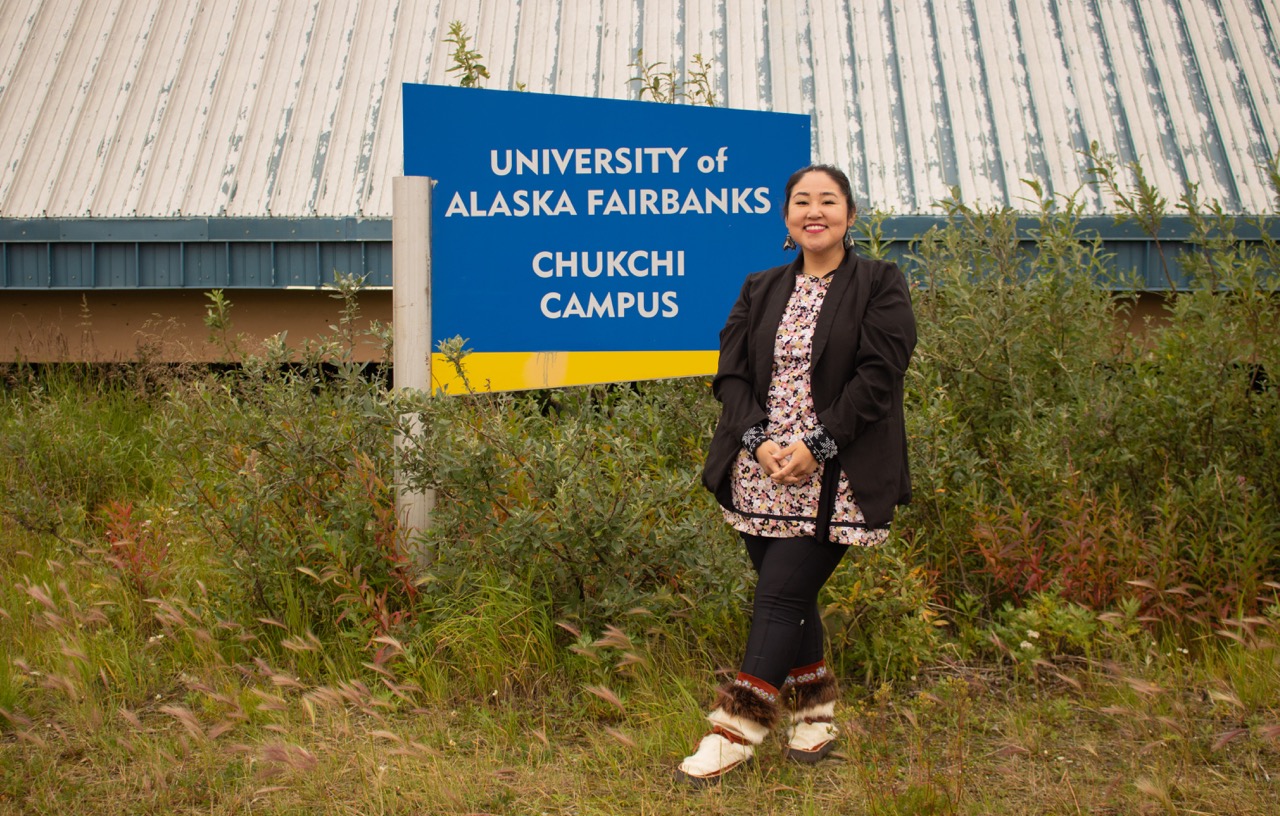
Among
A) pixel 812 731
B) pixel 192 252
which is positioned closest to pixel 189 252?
pixel 192 252

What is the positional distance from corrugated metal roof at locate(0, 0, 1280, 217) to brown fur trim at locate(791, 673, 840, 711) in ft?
14.9

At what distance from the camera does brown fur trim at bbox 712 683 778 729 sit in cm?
Result: 317

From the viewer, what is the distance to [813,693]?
338 cm

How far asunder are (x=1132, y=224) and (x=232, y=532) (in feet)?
19.1

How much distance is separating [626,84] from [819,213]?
519 cm

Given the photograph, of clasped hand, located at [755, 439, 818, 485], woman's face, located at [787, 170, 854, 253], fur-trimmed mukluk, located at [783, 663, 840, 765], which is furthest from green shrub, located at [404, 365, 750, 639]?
woman's face, located at [787, 170, 854, 253]

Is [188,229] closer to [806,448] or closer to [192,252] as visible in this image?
[192,252]

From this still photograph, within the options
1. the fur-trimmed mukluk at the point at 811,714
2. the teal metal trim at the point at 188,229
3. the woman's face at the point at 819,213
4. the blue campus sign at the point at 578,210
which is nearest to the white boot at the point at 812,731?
the fur-trimmed mukluk at the point at 811,714

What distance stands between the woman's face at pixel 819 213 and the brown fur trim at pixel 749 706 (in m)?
1.34

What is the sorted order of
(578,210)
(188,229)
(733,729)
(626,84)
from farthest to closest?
(626,84), (188,229), (578,210), (733,729)

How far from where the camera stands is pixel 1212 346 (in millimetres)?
4469

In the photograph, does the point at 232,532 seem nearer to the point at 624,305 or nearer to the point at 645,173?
the point at 624,305

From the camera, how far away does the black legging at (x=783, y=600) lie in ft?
10.4

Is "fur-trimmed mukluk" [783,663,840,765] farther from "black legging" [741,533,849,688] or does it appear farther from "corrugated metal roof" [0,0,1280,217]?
"corrugated metal roof" [0,0,1280,217]
